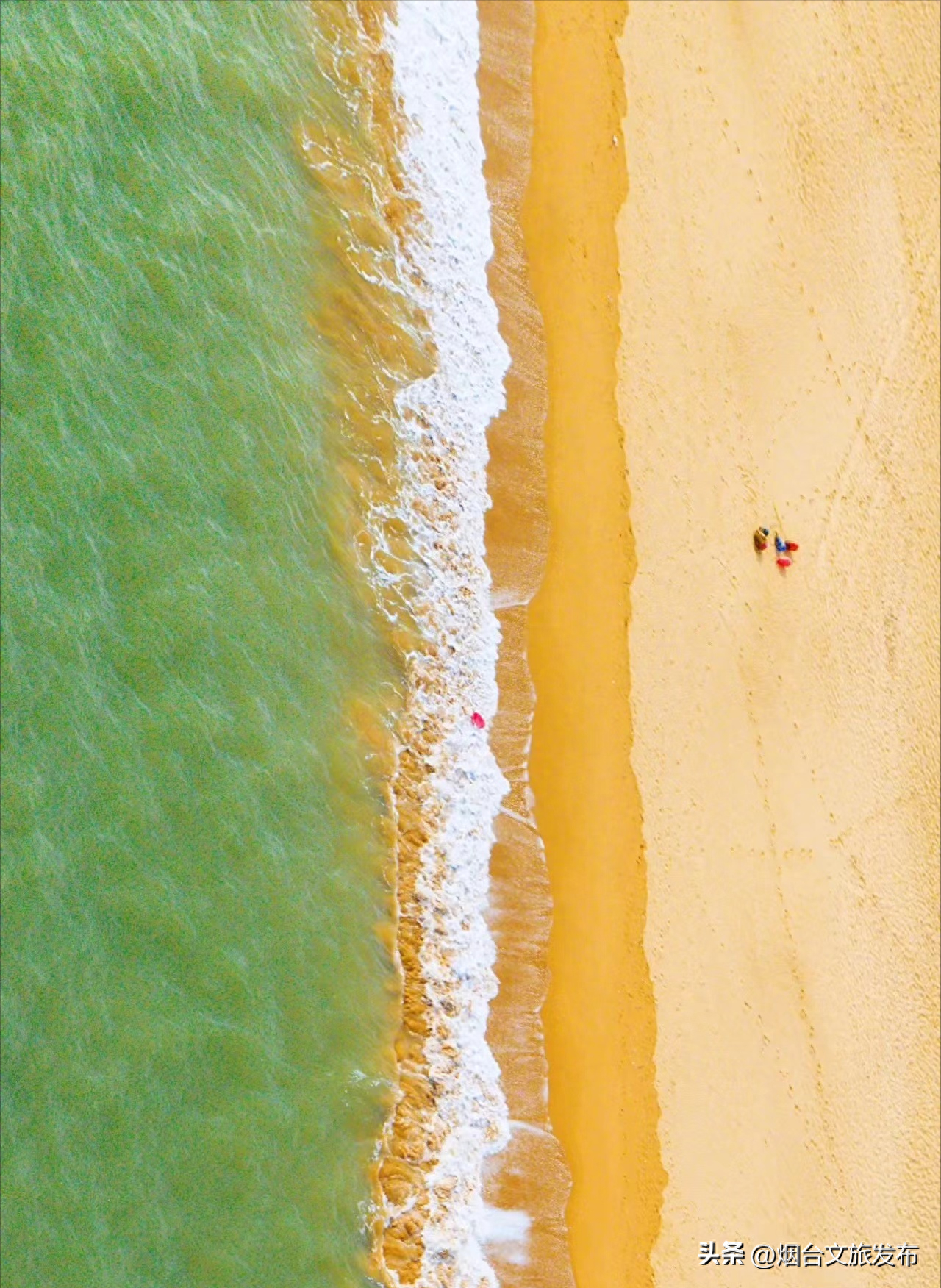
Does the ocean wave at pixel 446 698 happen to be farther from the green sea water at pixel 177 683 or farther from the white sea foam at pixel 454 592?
the green sea water at pixel 177 683

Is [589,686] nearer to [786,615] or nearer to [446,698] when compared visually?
[446,698]

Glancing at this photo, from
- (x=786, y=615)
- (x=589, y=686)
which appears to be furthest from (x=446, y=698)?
(x=786, y=615)

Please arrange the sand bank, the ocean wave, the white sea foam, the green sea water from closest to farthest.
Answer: the green sea water
the ocean wave
the white sea foam
the sand bank

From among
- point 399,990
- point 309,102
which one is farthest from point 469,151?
point 399,990

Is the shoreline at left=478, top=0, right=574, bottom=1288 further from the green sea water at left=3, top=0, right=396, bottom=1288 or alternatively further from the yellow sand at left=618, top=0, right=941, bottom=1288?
the green sea water at left=3, top=0, right=396, bottom=1288

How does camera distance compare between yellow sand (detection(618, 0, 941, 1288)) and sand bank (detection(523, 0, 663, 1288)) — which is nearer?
sand bank (detection(523, 0, 663, 1288))

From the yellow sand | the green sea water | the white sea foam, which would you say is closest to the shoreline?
the white sea foam
